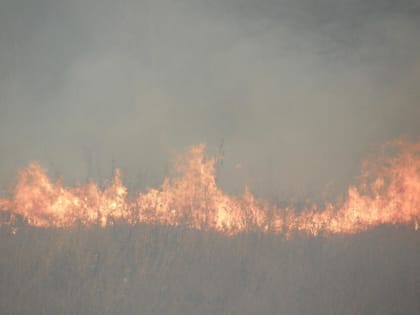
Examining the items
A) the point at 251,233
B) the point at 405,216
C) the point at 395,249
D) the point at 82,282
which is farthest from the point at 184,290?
the point at 405,216

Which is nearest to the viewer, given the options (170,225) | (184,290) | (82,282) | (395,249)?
(82,282)

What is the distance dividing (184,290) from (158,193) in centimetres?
339

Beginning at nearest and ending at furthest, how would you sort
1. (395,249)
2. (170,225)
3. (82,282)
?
(82,282) < (170,225) < (395,249)

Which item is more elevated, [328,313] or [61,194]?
[61,194]

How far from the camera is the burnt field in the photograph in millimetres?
7484

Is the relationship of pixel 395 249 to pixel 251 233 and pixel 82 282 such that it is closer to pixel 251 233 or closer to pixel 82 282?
pixel 251 233

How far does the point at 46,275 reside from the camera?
25.6 ft

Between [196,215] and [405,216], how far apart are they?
8.10 meters

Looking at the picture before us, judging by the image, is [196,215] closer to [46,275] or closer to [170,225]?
[170,225]

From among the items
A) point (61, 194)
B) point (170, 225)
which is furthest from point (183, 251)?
point (61, 194)

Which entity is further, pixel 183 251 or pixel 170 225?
pixel 170 225

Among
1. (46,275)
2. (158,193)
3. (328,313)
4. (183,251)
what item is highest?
(158,193)

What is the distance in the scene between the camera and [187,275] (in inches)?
347

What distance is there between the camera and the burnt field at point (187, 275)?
7.48 metres
